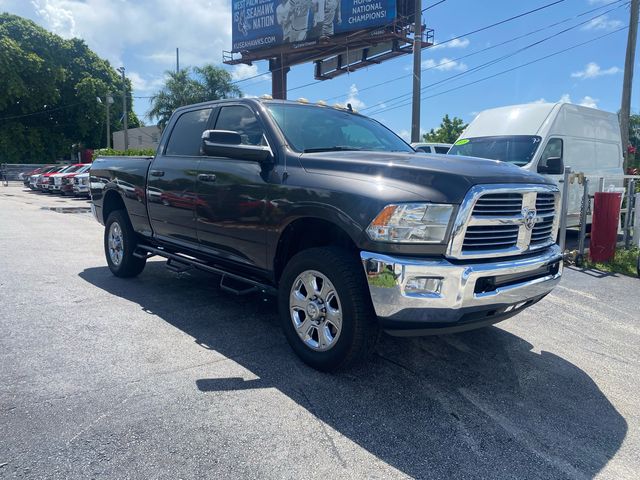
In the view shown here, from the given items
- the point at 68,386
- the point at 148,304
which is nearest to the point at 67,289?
the point at 148,304

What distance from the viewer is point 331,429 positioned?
2871 mm

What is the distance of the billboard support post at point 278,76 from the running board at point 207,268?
30.7 metres

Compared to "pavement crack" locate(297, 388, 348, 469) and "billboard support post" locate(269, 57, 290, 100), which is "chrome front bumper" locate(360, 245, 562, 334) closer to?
"pavement crack" locate(297, 388, 348, 469)

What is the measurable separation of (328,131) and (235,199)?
1.02m

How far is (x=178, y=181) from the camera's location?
499 centimetres

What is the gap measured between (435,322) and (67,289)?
4479 millimetres

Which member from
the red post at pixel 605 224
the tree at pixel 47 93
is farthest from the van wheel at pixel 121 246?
the tree at pixel 47 93

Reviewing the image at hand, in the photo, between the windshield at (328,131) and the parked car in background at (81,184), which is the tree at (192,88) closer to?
the parked car in background at (81,184)

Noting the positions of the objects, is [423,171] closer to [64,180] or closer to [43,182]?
[64,180]

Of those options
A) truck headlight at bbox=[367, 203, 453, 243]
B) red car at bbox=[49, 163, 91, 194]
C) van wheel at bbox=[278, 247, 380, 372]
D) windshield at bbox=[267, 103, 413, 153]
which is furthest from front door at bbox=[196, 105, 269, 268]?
red car at bbox=[49, 163, 91, 194]

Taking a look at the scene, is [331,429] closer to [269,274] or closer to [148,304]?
[269,274]

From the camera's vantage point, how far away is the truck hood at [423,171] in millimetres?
3105

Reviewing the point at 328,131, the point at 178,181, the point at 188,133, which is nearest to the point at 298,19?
the point at 188,133

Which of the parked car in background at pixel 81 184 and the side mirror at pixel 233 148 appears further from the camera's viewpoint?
the parked car in background at pixel 81 184
